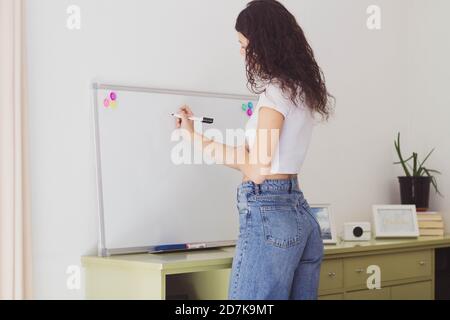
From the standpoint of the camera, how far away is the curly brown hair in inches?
88.4

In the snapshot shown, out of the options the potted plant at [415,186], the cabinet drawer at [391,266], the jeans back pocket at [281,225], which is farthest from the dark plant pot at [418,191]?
the jeans back pocket at [281,225]

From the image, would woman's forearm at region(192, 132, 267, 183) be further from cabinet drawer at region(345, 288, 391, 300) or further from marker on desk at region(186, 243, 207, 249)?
cabinet drawer at region(345, 288, 391, 300)

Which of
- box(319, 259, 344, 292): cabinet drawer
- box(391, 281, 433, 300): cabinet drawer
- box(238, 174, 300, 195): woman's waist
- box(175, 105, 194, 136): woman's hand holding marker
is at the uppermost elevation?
box(175, 105, 194, 136): woman's hand holding marker

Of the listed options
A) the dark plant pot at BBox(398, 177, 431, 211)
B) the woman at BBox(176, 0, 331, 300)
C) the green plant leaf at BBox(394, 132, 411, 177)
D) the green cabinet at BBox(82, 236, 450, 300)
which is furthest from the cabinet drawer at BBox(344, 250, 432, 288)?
the woman at BBox(176, 0, 331, 300)

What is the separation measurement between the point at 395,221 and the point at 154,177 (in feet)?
4.61

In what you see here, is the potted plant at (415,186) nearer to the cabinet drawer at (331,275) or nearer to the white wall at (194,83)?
the white wall at (194,83)

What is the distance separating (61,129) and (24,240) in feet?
1.49

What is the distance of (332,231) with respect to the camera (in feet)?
10.9

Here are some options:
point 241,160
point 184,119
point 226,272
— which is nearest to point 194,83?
point 184,119

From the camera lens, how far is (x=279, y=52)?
2260 mm

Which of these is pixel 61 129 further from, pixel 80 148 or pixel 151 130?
pixel 151 130

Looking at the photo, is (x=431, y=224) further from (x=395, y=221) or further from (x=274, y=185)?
(x=274, y=185)

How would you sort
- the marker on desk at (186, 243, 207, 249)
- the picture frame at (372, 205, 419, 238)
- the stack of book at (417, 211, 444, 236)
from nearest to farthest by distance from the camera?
1. the marker on desk at (186, 243, 207, 249)
2. the picture frame at (372, 205, 419, 238)
3. the stack of book at (417, 211, 444, 236)
